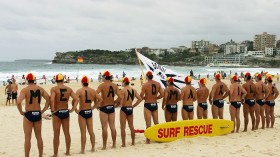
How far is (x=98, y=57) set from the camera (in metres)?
159

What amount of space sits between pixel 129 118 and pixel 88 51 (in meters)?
164

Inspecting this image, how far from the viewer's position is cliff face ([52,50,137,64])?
152 m

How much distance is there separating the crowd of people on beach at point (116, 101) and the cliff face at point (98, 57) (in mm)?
138578

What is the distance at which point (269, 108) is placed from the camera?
11.2m

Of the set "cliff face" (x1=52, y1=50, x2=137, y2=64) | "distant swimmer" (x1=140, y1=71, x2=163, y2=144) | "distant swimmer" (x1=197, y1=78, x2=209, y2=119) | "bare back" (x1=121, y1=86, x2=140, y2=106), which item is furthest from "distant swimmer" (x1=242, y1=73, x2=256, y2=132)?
"cliff face" (x1=52, y1=50, x2=137, y2=64)

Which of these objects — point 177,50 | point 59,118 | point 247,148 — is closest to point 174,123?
point 247,148

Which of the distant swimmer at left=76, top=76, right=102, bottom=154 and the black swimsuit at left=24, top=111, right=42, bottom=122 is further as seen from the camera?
the distant swimmer at left=76, top=76, right=102, bottom=154

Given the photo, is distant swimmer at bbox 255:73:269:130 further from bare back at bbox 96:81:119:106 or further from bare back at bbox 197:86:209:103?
bare back at bbox 96:81:119:106

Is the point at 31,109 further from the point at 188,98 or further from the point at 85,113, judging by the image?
the point at 188,98

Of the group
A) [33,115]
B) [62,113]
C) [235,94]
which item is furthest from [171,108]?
[33,115]

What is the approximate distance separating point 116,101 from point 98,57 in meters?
152

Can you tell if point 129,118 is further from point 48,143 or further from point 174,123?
point 48,143

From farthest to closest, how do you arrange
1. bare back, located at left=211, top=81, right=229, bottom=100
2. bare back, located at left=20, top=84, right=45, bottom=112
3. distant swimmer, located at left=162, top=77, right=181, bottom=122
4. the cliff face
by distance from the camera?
the cliff face, bare back, located at left=211, top=81, right=229, bottom=100, distant swimmer, located at left=162, top=77, right=181, bottom=122, bare back, located at left=20, top=84, right=45, bottom=112

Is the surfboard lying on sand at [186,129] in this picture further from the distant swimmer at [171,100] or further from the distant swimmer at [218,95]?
the distant swimmer at [218,95]
